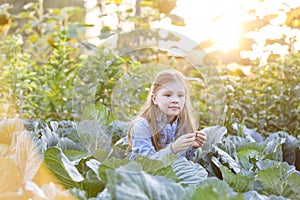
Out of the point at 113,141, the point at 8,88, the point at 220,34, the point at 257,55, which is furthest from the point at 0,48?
the point at 113,141

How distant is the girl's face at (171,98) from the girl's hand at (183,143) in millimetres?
79

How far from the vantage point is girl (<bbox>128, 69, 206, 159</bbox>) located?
1.74 metres

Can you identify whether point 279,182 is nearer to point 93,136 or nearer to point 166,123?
point 166,123

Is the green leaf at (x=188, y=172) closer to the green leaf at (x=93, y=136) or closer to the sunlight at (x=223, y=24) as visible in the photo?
the green leaf at (x=93, y=136)

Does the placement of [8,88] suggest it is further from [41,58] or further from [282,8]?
[41,58]

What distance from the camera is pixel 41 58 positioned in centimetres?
595

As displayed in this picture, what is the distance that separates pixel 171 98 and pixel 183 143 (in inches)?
5.8

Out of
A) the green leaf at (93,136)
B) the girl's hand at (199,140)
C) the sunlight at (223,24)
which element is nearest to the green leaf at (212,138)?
the girl's hand at (199,140)

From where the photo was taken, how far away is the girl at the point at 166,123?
1737 mm

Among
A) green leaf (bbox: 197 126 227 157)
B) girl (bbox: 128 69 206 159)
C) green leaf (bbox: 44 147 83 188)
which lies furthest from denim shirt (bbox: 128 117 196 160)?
green leaf (bbox: 44 147 83 188)

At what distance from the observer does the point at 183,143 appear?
1735 mm

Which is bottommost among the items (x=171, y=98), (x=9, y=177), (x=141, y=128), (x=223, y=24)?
(x=9, y=177)

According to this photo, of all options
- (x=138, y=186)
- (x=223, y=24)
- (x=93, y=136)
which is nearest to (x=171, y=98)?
(x=93, y=136)

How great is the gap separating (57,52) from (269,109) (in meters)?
1.64
